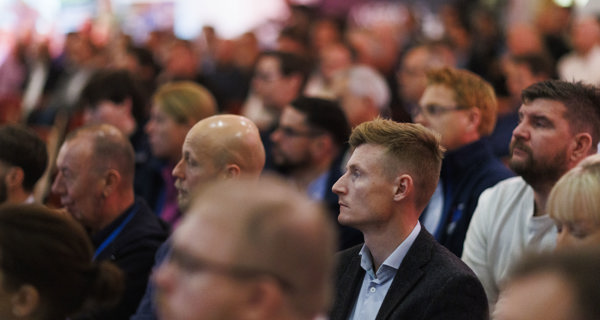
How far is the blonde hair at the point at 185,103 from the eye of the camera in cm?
468

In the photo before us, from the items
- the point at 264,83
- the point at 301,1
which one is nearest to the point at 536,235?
the point at 264,83

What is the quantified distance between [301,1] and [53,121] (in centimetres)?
475

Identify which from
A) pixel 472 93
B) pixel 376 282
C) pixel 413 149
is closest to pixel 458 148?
pixel 472 93

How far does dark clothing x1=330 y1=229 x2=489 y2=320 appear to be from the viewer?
2.37 metres

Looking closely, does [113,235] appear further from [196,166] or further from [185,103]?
[185,103]

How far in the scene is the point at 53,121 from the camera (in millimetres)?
8102

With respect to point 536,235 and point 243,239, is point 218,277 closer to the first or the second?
point 243,239

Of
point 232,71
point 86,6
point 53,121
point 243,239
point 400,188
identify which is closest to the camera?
point 243,239

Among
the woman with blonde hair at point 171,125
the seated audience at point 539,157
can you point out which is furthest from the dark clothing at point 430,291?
the woman with blonde hair at point 171,125

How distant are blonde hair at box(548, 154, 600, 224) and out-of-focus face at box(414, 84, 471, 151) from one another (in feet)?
5.55

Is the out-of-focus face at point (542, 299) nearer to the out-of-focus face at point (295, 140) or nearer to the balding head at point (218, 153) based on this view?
the balding head at point (218, 153)

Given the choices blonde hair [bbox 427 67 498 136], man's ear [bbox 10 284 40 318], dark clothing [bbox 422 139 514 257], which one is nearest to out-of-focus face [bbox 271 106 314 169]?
blonde hair [bbox 427 67 498 136]

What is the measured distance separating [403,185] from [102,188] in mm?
1475

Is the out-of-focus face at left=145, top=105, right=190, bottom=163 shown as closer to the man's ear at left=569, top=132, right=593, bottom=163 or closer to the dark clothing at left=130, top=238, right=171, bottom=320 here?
the dark clothing at left=130, top=238, right=171, bottom=320
